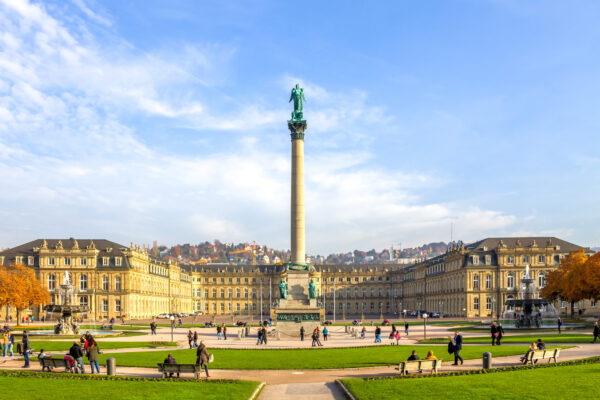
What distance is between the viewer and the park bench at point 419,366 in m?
31.6

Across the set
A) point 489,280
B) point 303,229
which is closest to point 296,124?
point 303,229

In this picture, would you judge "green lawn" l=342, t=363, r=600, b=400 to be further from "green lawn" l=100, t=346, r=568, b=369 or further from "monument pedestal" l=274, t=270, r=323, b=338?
"monument pedestal" l=274, t=270, r=323, b=338

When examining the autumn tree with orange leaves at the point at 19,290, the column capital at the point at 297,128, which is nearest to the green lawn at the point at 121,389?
the column capital at the point at 297,128

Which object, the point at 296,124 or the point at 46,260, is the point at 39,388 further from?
the point at 46,260

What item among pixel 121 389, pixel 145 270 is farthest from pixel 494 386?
pixel 145 270

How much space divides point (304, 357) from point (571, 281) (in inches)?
2513

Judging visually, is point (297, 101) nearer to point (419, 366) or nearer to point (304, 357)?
point (304, 357)

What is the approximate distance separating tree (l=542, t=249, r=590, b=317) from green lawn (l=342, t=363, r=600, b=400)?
63579mm

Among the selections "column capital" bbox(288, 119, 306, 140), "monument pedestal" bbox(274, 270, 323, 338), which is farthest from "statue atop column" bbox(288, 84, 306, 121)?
"monument pedestal" bbox(274, 270, 323, 338)

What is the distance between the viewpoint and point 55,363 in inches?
1344

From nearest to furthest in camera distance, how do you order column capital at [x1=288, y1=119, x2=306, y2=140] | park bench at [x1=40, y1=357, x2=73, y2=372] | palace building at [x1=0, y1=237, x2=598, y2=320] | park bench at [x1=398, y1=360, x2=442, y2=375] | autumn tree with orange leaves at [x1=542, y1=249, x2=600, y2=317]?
park bench at [x1=398, y1=360, x2=442, y2=375] → park bench at [x1=40, y1=357, x2=73, y2=372] → column capital at [x1=288, y1=119, x2=306, y2=140] → autumn tree with orange leaves at [x1=542, y1=249, x2=600, y2=317] → palace building at [x1=0, y1=237, x2=598, y2=320]

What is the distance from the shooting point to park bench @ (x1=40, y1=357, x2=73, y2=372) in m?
33.7

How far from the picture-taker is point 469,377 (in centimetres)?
2969

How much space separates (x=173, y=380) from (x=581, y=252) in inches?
3737
